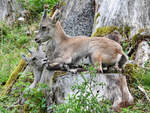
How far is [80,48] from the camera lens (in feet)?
21.9

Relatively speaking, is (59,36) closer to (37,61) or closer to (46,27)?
(46,27)

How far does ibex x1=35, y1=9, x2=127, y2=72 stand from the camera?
6.28m

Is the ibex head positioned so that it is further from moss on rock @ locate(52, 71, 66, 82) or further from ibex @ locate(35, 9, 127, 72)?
moss on rock @ locate(52, 71, 66, 82)

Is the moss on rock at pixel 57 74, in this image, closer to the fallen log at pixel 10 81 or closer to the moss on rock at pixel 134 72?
the moss on rock at pixel 134 72

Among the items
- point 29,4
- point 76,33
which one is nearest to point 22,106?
point 76,33

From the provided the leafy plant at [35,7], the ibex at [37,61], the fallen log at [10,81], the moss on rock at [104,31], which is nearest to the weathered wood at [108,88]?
the ibex at [37,61]

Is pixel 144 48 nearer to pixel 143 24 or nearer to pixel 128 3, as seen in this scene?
pixel 143 24

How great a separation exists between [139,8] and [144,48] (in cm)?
155

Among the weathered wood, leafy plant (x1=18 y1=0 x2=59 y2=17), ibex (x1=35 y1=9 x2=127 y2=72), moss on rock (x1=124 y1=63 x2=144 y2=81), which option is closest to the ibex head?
ibex (x1=35 y1=9 x2=127 y2=72)

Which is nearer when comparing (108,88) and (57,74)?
(108,88)

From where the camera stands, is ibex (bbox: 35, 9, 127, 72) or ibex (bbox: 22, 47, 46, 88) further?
ibex (bbox: 22, 47, 46, 88)

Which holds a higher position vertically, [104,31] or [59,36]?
[59,36]

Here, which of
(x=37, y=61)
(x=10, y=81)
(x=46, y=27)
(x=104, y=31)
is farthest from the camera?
(x=10, y=81)

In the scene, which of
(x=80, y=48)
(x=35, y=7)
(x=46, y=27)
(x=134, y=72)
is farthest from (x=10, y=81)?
(x=35, y=7)
